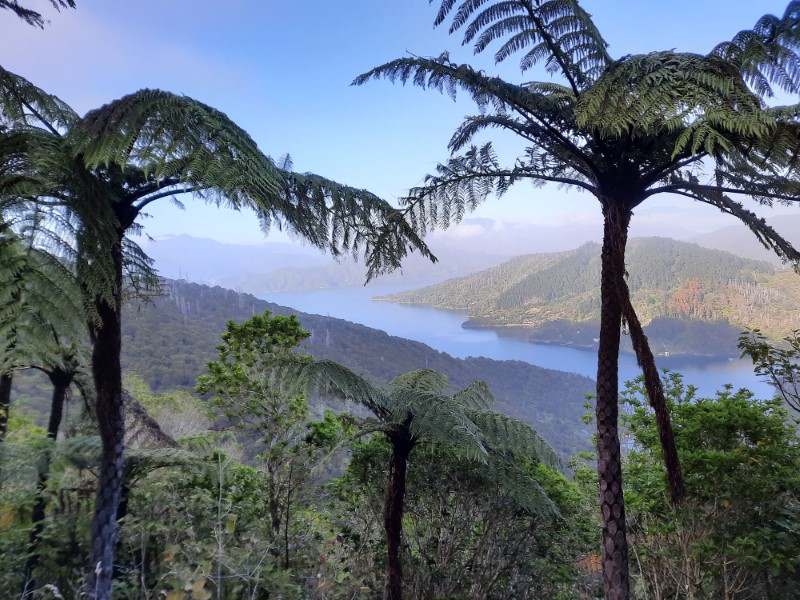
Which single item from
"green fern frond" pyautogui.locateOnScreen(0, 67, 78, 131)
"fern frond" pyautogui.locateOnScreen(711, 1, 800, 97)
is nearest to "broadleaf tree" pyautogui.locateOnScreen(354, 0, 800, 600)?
"fern frond" pyautogui.locateOnScreen(711, 1, 800, 97)

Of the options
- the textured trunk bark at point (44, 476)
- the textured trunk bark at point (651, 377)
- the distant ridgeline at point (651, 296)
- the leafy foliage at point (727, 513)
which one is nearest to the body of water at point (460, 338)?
the distant ridgeline at point (651, 296)

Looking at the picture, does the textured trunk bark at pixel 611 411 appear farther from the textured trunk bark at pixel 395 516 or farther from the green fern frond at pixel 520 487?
the textured trunk bark at pixel 395 516

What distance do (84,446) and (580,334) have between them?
39925 mm

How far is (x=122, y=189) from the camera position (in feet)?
6.06

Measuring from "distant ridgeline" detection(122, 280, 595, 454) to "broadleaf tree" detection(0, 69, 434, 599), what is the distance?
10.3 metres

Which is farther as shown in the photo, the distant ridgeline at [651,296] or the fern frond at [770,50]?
the distant ridgeline at [651,296]

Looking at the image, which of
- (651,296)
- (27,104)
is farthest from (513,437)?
(651,296)

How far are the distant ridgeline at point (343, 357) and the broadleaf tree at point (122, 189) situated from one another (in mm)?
10290

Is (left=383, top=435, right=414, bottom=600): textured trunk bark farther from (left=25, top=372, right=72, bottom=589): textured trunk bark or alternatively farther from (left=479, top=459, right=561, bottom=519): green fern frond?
(left=25, top=372, right=72, bottom=589): textured trunk bark

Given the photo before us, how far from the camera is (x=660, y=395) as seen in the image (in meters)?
1.96

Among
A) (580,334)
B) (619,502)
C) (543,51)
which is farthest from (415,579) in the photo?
(580,334)

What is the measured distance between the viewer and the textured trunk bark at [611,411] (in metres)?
1.94

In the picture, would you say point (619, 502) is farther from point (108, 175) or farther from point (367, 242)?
point (108, 175)

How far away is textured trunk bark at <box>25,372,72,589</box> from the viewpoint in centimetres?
275
